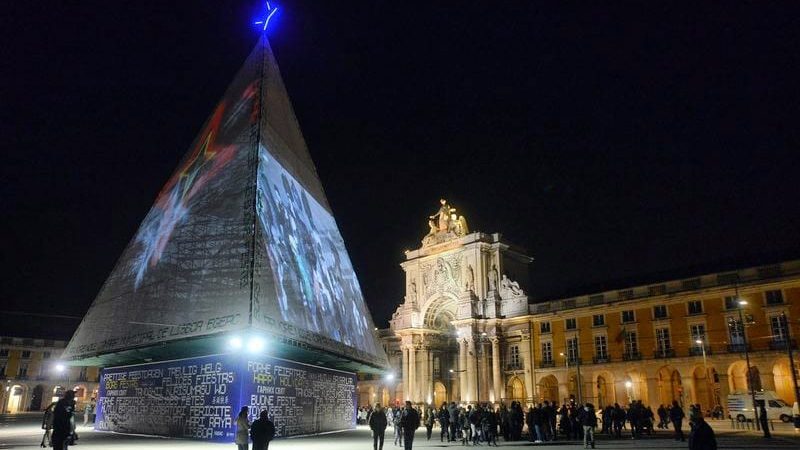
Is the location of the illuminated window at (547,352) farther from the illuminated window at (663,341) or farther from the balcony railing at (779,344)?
the balcony railing at (779,344)

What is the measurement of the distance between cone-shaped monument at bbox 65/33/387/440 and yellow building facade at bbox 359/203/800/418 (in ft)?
68.1

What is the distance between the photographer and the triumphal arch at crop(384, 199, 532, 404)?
46.2 meters

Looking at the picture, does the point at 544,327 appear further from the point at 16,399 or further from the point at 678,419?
the point at 16,399

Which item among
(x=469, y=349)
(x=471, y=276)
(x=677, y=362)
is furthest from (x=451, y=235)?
(x=677, y=362)

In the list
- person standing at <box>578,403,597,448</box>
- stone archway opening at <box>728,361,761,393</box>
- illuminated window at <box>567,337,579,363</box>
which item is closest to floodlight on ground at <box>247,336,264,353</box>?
person standing at <box>578,403,597,448</box>

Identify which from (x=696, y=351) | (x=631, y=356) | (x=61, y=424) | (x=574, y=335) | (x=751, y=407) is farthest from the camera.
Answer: (x=574, y=335)

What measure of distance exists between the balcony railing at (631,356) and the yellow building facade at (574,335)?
89 mm

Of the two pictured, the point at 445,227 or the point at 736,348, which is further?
the point at 445,227

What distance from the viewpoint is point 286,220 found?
638 inches

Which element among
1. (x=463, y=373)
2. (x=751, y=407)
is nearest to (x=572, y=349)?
(x=463, y=373)

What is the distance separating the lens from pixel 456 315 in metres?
50.3

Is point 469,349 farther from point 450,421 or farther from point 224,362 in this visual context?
point 224,362

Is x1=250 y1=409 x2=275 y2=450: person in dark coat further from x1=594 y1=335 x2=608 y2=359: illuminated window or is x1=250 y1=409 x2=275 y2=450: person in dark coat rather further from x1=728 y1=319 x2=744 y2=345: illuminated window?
x1=594 y1=335 x2=608 y2=359: illuminated window

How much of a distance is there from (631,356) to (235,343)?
3329 cm
